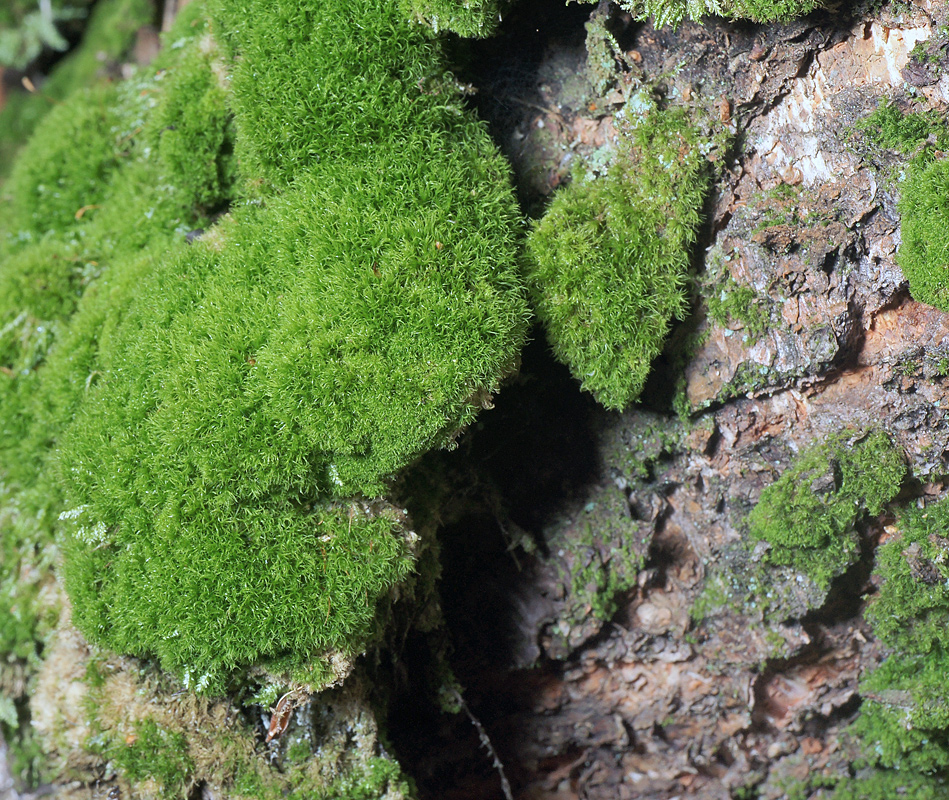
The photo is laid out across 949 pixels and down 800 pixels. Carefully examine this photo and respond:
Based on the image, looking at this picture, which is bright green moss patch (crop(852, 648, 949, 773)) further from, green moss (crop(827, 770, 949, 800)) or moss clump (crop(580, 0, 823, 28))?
moss clump (crop(580, 0, 823, 28))

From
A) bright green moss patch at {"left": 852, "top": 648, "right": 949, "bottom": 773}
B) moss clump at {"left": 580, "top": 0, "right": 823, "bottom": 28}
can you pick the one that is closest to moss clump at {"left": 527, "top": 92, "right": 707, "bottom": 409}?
moss clump at {"left": 580, "top": 0, "right": 823, "bottom": 28}

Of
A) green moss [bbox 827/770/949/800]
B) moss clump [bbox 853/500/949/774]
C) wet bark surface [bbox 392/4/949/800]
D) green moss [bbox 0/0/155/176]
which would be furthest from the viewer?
green moss [bbox 0/0/155/176]

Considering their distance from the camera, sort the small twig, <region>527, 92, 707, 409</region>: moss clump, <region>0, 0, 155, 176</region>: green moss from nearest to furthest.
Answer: <region>527, 92, 707, 409</region>: moss clump
the small twig
<region>0, 0, 155, 176</region>: green moss

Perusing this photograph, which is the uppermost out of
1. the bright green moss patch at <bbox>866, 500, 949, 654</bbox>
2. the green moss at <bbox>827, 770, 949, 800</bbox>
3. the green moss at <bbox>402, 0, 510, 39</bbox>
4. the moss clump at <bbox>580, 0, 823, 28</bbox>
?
the green moss at <bbox>402, 0, 510, 39</bbox>

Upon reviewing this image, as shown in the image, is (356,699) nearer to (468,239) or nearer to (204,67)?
(468,239)

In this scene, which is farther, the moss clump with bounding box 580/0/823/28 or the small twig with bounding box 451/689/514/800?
the small twig with bounding box 451/689/514/800

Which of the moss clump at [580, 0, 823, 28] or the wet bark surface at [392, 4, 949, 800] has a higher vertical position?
the moss clump at [580, 0, 823, 28]

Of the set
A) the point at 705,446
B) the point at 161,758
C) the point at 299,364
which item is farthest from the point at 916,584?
the point at 161,758

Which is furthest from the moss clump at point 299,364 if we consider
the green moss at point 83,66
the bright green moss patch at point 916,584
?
the green moss at point 83,66
